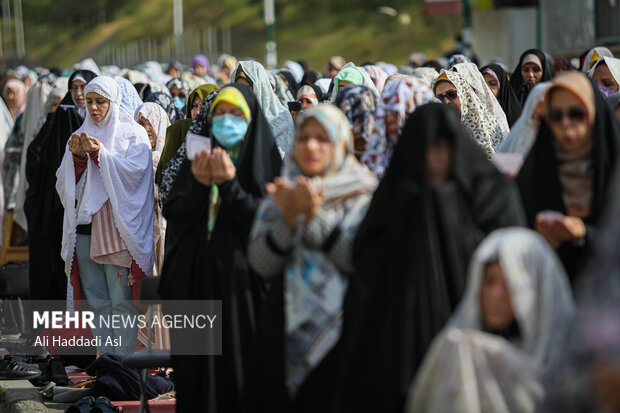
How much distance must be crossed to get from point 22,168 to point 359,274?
7033 millimetres

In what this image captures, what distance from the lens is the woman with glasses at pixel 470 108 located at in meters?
7.43

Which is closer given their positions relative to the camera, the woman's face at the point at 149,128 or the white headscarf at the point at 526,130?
the white headscarf at the point at 526,130

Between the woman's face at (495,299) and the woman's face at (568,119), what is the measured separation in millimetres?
959

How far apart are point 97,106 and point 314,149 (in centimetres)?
364

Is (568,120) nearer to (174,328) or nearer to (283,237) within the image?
(283,237)

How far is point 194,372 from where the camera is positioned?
527cm

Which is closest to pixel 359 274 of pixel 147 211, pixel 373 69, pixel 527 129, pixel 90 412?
pixel 527 129

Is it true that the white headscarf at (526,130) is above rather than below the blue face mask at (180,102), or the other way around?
below

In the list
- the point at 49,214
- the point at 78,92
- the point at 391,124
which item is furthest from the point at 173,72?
the point at 391,124

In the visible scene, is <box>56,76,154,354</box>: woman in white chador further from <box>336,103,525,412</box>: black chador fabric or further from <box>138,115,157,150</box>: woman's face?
<box>336,103,525,412</box>: black chador fabric

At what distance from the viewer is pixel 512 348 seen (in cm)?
352

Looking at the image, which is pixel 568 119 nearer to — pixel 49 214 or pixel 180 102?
pixel 49 214

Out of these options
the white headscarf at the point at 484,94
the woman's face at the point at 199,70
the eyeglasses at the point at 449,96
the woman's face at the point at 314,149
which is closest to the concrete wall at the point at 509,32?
the woman's face at the point at 199,70

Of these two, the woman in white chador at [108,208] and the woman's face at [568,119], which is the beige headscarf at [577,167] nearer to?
the woman's face at [568,119]
